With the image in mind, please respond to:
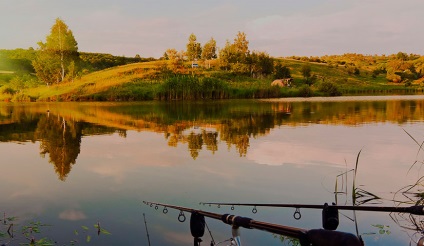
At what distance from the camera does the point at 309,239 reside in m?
3.31

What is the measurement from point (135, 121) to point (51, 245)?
81.3 feet

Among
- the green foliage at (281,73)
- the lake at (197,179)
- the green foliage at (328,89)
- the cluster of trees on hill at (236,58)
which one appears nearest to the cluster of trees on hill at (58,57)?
the cluster of trees on hill at (236,58)

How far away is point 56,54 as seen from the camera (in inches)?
3164

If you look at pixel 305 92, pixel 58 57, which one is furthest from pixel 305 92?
pixel 58 57

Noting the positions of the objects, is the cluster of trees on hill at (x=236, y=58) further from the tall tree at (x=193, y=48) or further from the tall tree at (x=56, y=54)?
the tall tree at (x=56, y=54)

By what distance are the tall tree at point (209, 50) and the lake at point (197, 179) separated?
76.2m

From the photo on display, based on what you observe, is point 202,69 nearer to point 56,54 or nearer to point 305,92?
point 305,92

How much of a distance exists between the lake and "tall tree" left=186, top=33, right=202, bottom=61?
2962 inches

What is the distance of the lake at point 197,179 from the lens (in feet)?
26.6

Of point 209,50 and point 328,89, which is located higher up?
point 209,50

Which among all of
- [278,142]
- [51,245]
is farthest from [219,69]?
[51,245]

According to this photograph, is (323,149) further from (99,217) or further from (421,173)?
(99,217)

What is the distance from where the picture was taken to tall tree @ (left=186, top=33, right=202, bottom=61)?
97.1m

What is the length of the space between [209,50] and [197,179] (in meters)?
88.5
